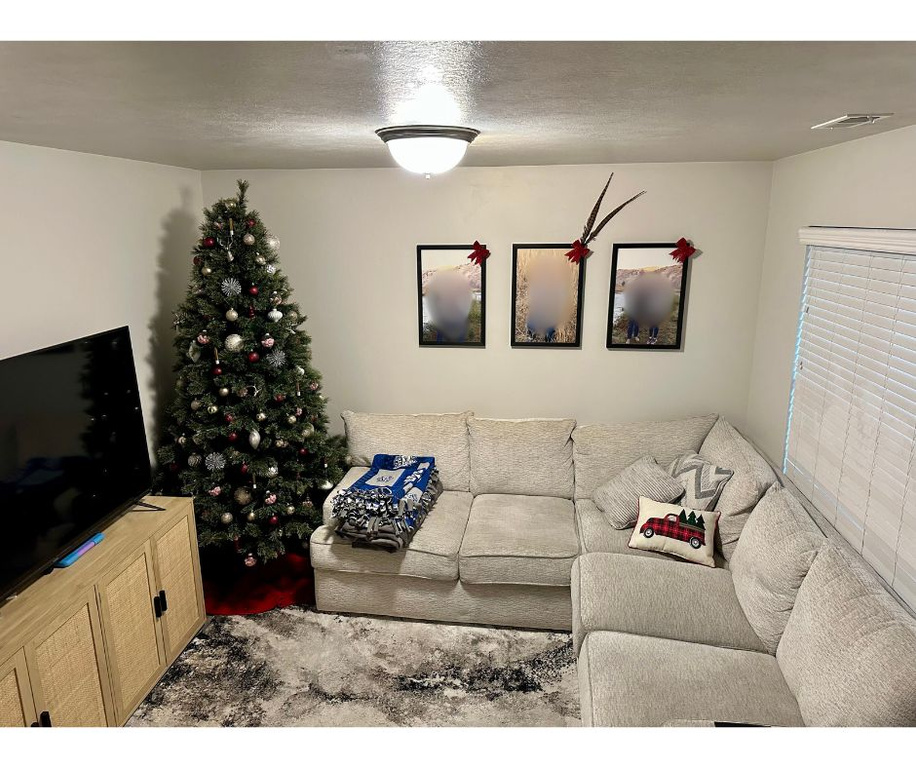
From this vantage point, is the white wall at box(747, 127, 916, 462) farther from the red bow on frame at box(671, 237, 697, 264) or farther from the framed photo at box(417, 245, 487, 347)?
the framed photo at box(417, 245, 487, 347)

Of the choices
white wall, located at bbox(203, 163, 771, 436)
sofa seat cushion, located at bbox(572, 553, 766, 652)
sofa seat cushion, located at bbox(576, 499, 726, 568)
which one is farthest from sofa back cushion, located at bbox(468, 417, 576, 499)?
sofa seat cushion, located at bbox(572, 553, 766, 652)

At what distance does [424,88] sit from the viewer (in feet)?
4.36

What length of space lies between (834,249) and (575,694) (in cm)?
222

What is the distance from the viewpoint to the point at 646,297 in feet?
12.2

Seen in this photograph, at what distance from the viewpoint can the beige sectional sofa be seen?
1.92 meters

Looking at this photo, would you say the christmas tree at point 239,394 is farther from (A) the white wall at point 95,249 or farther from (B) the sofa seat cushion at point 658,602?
(B) the sofa seat cushion at point 658,602

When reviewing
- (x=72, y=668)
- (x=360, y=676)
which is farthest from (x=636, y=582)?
(x=72, y=668)

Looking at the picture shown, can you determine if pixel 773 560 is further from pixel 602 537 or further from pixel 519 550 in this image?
pixel 519 550

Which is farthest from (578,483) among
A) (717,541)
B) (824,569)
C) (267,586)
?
(267,586)

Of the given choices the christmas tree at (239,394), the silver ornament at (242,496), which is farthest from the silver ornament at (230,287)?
the silver ornament at (242,496)

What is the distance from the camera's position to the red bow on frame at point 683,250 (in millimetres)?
3605

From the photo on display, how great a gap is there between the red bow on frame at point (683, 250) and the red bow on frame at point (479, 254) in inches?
43.4

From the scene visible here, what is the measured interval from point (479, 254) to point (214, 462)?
1.92 m
